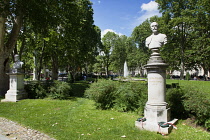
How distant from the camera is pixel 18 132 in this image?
17.2 ft

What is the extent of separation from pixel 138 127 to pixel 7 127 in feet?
14.4

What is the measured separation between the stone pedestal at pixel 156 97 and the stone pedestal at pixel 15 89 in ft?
28.2

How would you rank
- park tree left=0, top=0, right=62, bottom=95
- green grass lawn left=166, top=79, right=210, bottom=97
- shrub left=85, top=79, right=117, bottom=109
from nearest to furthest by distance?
green grass lawn left=166, top=79, right=210, bottom=97
shrub left=85, top=79, right=117, bottom=109
park tree left=0, top=0, right=62, bottom=95

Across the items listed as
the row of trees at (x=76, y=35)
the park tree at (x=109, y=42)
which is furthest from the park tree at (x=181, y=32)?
the park tree at (x=109, y=42)

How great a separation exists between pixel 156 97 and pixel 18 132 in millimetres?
4563

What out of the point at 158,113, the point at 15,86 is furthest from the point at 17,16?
the point at 158,113

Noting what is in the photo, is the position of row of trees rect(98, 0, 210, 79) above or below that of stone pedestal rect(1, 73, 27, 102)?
above

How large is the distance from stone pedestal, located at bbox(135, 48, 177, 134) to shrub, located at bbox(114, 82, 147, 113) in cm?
160

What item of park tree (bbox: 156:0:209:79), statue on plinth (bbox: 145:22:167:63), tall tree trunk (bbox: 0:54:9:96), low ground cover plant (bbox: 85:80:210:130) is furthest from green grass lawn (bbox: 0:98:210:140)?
park tree (bbox: 156:0:209:79)

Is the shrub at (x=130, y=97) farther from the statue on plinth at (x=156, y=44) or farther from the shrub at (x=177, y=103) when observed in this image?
the statue on plinth at (x=156, y=44)

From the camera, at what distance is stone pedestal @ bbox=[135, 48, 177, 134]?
567cm

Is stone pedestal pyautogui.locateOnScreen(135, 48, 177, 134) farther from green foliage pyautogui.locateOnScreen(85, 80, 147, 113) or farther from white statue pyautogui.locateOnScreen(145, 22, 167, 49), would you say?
green foliage pyautogui.locateOnScreen(85, 80, 147, 113)

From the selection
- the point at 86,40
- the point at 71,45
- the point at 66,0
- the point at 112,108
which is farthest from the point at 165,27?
the point at 112,108

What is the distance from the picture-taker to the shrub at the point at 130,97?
7754 millimetres
